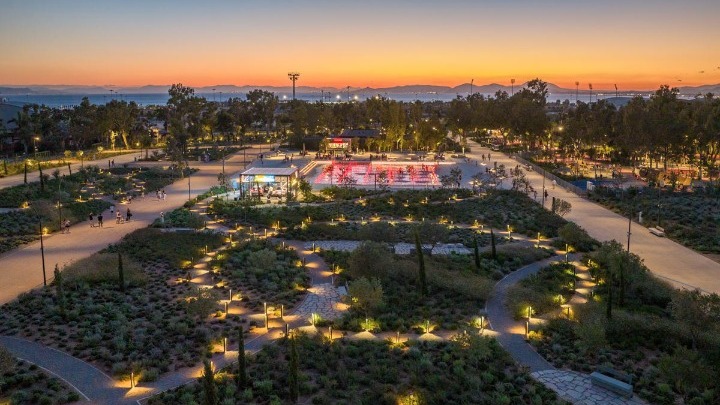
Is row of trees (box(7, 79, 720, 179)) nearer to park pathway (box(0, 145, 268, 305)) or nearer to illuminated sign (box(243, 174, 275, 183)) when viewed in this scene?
park pathway (box(0, 145, 268, 305))

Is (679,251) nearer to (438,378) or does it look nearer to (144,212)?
(438,378)

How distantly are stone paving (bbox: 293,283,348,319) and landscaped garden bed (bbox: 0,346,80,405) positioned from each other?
29.9 feet

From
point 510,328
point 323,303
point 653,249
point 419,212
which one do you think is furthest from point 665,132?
point 323,303

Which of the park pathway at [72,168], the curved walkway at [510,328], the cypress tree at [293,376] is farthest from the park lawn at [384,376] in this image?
the park pathway at [72,168]

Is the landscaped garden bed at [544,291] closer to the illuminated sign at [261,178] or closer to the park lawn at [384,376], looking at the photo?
the park lawn at [384,376]

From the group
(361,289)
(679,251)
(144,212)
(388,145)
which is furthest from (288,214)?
(388,145)

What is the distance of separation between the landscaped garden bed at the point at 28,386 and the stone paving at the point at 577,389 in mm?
14467

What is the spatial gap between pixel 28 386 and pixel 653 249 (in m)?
32.7

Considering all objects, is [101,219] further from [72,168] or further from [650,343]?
[650,343]

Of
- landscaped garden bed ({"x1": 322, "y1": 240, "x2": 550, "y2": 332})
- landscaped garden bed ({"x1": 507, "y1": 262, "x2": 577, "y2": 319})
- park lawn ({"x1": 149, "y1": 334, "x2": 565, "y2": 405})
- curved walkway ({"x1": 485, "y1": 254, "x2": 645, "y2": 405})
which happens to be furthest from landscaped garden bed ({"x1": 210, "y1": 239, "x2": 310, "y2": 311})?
landscaped garden bed ({"x1": 507, "y1": 262, "x2": 577, "y2": 319})

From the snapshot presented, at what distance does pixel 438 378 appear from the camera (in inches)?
643

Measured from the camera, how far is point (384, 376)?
16828mm

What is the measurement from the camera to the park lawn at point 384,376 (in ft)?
50.7

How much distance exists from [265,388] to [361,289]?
6.40 m
